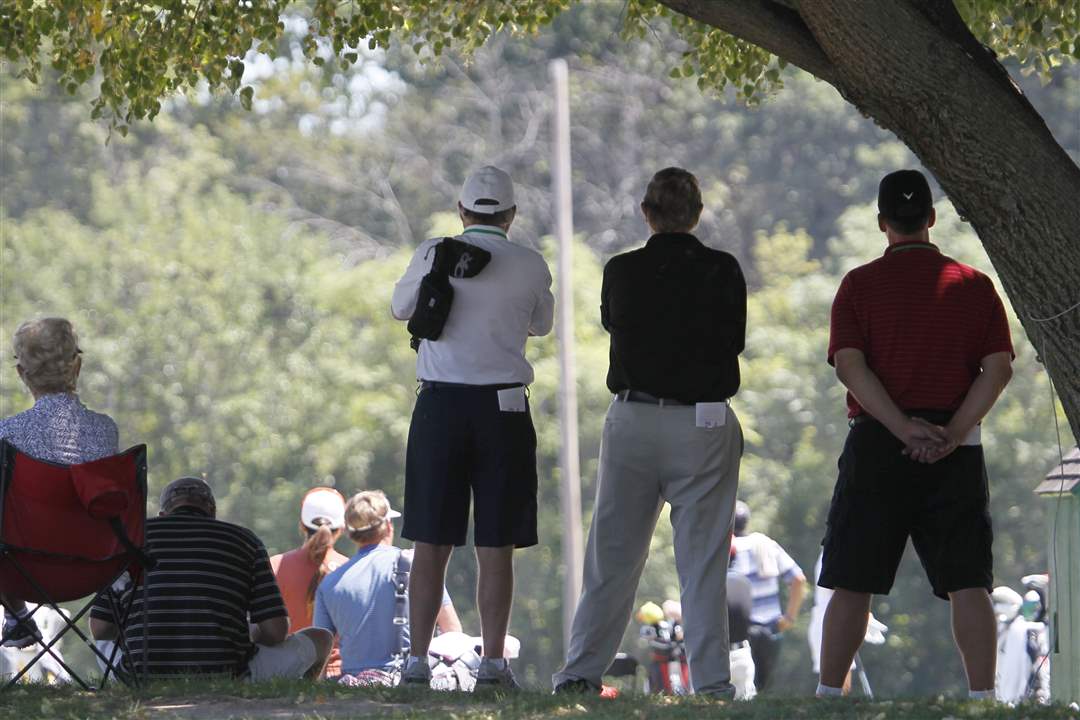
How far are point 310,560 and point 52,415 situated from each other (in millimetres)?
3351

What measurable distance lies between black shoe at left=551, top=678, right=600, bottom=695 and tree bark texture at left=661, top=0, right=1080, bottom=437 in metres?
1.88

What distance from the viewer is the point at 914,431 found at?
610 cm

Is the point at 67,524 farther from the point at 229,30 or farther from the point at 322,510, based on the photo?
the point at 322,510

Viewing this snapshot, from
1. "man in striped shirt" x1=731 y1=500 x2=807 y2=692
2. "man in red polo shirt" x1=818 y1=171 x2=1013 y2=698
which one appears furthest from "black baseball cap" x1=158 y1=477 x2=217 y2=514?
"man in striped shirt" x1=731 y1=500 x2=807 y2=692

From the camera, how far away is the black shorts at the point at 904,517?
6184 mm

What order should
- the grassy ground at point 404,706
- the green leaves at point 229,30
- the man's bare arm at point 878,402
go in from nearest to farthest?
the grassy ground at point 404,706, the man's bare arm at point 878,402, the green leaves at point 229,30

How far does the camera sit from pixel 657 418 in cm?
649

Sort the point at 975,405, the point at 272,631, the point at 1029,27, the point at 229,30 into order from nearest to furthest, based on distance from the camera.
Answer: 1. the point at 975,405
2. the point at 272,631
3. the point at 229,30
4. the point at 1029,27

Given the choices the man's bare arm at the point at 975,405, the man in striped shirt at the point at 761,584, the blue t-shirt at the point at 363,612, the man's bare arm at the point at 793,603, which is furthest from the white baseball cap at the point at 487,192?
the man's bare arm at the point at 793,603

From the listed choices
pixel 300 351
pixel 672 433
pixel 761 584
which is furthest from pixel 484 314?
pixel 300 351

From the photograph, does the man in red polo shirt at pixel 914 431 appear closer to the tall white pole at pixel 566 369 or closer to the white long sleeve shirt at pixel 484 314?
the white long sleeve shirt at pixel 484 314

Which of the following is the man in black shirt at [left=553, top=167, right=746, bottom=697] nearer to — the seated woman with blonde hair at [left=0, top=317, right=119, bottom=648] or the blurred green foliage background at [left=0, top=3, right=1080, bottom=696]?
the seated woman with blonde hair at [left=0, top=317, right=119, bottom=648]

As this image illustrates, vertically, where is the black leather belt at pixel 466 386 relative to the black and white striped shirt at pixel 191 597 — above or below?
above

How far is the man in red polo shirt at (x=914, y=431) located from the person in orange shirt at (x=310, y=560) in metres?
3.85
